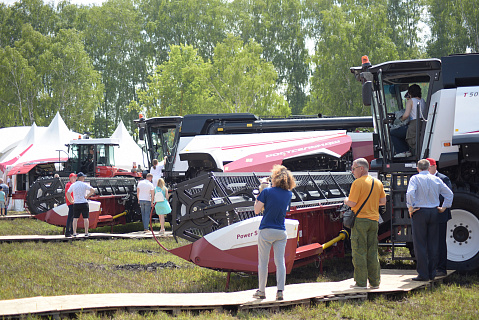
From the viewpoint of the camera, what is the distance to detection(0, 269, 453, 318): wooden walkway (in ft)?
21.6

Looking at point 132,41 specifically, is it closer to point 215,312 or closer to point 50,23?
point 50,23

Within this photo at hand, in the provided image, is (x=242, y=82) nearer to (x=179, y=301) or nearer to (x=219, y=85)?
(x=219, y=85)

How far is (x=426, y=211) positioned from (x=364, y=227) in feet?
4.34

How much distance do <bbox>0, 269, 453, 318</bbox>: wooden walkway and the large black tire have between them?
5.40 feet

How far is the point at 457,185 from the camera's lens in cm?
982

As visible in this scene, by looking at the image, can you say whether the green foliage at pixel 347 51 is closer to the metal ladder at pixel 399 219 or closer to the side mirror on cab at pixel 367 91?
the side mirror on cab at pixel 367 91

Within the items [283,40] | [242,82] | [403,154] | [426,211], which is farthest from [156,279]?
[283,40]

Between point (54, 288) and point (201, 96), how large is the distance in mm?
33747

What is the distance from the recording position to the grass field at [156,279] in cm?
690

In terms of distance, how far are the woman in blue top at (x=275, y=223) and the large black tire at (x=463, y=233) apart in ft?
12.2

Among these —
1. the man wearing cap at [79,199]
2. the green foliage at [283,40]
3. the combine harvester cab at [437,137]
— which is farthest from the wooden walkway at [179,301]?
the green foliage at [283,40]

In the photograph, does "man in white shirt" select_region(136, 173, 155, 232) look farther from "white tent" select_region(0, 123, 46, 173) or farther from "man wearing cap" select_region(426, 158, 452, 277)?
"white tent" select_region(0, 123, 46, 173)

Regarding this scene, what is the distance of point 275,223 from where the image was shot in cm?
721

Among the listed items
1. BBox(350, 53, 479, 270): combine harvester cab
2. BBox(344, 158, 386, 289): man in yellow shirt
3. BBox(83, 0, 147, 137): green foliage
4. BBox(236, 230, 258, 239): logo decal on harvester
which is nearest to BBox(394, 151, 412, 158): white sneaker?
BBox(350, 53, 479, 270): combine harvester cab
